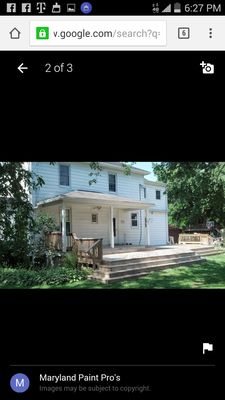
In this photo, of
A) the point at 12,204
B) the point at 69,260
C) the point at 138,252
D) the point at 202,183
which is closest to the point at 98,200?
the point at 138,252

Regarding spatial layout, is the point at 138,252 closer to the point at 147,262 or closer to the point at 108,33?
the point at 147,262

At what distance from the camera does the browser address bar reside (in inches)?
49.7

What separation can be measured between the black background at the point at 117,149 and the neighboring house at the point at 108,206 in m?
7.85

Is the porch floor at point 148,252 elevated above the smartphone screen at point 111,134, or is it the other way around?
the smartphone screen at point 111,134

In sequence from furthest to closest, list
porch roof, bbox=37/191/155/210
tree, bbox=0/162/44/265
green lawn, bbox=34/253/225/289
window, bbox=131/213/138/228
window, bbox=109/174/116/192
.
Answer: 1. window, bbox=131/213/138/228
2. window, bbox=109/174/116/192
3. porch roof, bbox=37/191/155/210
4. tree, bbox=0/162/44/265
5. green lawn, bbox=34/253/225/289

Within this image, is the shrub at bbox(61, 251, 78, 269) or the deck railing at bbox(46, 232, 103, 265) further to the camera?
the deck railing at bbox(46, 232, 103, 265)

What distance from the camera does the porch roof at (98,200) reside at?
970 cm

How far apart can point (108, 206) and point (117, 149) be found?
1135 centimetres

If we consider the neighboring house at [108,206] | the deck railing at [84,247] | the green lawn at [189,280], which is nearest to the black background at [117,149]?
the green lawn at [189,280]

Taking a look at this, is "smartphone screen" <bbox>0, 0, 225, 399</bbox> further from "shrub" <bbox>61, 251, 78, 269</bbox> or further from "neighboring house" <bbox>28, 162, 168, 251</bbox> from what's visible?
"neighboring house" <bbox>28, 162, 168, 251</bbox>
